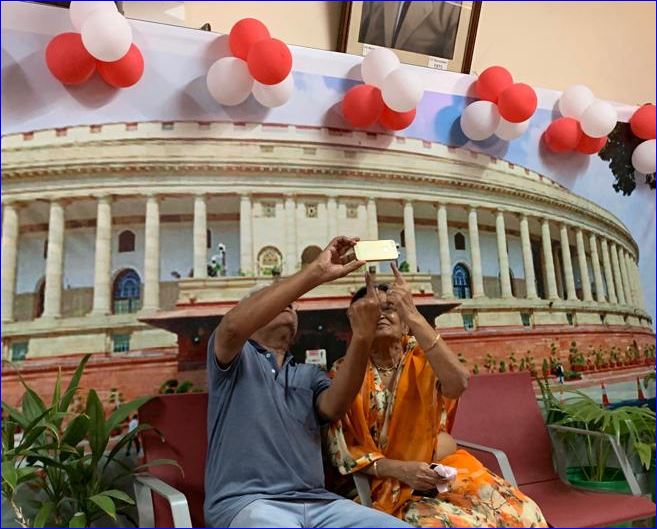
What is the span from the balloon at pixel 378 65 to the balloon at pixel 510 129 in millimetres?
644

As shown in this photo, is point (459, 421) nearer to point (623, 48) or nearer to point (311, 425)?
point (311, 425)

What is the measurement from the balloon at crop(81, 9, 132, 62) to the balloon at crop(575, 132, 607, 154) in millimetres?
2408

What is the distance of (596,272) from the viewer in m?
3.01

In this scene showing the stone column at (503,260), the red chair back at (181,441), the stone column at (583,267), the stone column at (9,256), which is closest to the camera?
the red chair back at (181,441)

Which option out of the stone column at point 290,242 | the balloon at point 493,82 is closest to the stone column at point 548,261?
the balloon at point 493,82

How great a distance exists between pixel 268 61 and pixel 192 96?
41 cm

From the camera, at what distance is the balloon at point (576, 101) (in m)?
2.88

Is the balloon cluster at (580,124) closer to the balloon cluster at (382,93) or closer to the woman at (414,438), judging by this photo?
the balloon cluster at (382,93)

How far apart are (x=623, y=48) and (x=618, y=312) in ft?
5.64

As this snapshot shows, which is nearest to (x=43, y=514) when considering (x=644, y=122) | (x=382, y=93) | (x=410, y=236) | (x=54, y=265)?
(x=54, y=265)

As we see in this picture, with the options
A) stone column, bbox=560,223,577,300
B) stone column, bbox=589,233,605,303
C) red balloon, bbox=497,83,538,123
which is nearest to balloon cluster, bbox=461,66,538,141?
red balloon, bbox=497,83,538,123

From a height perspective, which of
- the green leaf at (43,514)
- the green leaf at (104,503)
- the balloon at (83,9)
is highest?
the balloon at (83,9)

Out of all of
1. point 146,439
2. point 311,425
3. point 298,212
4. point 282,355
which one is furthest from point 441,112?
point 146,439

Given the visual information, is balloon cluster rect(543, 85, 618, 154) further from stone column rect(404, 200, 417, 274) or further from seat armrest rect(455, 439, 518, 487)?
seat armrest rect(455, 439, 518, 487)
